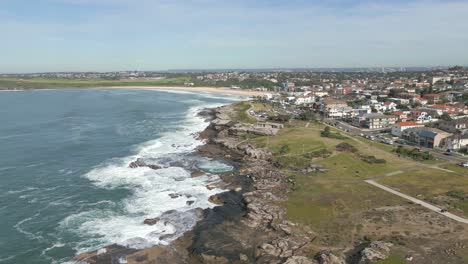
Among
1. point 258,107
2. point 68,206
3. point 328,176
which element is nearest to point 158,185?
point 68,206

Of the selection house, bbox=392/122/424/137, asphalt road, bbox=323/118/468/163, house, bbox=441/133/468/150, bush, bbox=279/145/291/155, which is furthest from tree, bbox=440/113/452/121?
bush, bbox=279/145/291/155

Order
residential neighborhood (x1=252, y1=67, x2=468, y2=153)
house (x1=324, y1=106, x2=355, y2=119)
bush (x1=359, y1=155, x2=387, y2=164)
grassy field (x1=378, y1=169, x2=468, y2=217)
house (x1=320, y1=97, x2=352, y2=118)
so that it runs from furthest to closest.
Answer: house (x1=320, y1=97, x2=352, y2=118) < house (x1=324, y1=106, x2=355, y2=119) < residential neighborhood (x1=252, y1=67, x2=468, y2=153) < bush (x1=359, y1=155, x2=387, y2=164) < grassy field (x1=378, y1=169, x2=468, y2=217)

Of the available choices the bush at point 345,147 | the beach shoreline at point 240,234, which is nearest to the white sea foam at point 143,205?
the beach shoreline at point 240,234

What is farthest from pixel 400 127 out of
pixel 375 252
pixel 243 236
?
pixel 243 236

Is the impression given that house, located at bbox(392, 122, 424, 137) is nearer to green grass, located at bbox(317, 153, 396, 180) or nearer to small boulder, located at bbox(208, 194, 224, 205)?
green grass, located at bbox(317, 153, 396, 180)

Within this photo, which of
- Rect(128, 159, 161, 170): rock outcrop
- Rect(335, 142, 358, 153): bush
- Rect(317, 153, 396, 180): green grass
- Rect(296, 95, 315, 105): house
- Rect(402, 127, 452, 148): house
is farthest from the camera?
Rect(296, 95, 315, 105): house

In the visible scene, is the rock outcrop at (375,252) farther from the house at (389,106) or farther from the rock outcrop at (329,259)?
the house at (389,106)
